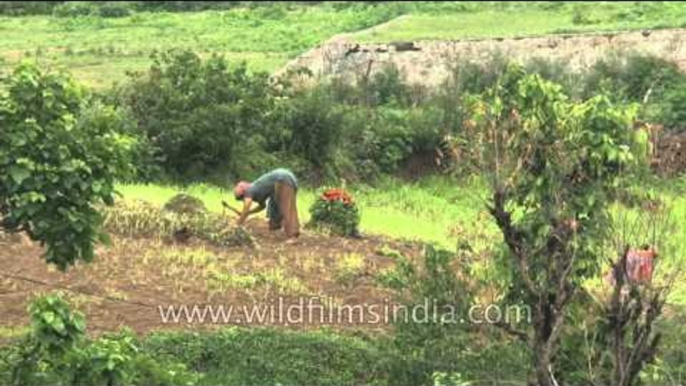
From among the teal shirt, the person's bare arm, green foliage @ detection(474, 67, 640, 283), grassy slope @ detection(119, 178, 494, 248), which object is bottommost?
grassy slope @ detection(119, 178, 494, 248)

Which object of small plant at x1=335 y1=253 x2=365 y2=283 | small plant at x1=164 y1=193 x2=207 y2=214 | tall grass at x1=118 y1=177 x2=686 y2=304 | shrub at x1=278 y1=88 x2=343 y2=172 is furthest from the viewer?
shrub at x1=278 y1=88 x2=343 y2=172

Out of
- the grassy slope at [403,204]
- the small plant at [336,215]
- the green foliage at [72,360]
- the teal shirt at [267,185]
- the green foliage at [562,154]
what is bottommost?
the grassy slope at [403,204]

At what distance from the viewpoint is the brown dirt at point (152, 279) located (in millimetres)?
12383

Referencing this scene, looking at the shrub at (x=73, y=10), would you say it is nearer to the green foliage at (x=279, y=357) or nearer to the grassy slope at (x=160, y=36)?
the grassy slope at (x=160, y=36)

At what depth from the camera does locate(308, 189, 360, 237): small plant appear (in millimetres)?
16750

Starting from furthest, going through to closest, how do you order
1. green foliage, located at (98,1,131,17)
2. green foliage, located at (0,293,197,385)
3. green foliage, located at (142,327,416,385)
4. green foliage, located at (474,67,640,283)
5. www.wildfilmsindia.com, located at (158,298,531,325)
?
green foliage, located at (98,1,131,17), www.wildfilmsindia.com, located at (158,298,531,325), green foliage, located at (142,327,416,385), green foliage, located at (474,67,640,283), green foliage, located at (0,293,197,385)

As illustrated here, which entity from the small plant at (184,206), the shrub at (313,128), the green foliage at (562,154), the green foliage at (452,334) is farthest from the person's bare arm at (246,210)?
the shrub at (313,128)

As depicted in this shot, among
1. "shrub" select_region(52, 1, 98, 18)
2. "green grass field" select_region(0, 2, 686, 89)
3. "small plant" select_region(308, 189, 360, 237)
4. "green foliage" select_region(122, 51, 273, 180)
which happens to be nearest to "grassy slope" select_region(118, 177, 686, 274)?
"small plant" select_region(308, 189, 360, 237)

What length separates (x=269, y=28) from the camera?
43.7 meters

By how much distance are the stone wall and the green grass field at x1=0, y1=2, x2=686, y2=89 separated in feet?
5.20

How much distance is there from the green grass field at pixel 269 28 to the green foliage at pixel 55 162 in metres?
18.5

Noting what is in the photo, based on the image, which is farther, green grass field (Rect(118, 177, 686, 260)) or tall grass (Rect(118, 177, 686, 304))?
green grass field (Rect(118, 177, 686, 260))

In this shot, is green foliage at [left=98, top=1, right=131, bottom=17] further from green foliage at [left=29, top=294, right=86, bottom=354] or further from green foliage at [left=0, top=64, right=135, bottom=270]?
green foliage at [left=29, top=294, right=86, bottom=354]

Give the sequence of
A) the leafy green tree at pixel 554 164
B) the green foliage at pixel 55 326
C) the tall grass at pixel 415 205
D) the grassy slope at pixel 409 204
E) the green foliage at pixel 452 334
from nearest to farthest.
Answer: the green foliage at pixel 55 326 < the leafy green tree at pixel 554 164 < the green foliage at pixel 452 334 < the tall grass at pixel 415 205 < the grassy slope at pixel 409 204
